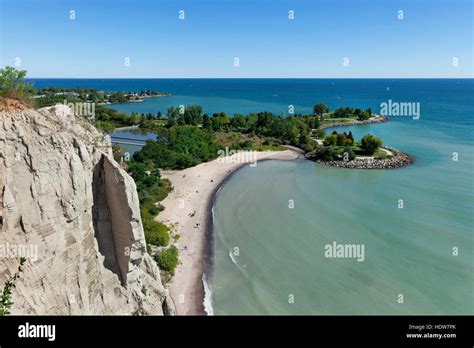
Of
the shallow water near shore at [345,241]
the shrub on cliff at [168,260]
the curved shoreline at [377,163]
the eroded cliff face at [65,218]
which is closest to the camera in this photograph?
the eroded cliff face at [65,218]

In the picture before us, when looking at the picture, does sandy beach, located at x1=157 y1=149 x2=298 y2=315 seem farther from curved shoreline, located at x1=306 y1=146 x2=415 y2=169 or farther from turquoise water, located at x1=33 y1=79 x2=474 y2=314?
curved shoreline, located at x1=306 y1=146 x2=415 y2=169

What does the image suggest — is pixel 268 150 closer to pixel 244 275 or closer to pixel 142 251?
pixel 244 275

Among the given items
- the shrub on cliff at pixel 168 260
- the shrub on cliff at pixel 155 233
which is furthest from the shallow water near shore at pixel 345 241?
the shrub on cliff at pixel 155 233

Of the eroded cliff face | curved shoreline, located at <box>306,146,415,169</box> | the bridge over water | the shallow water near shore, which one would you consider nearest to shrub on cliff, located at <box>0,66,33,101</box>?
the eroded cliff face

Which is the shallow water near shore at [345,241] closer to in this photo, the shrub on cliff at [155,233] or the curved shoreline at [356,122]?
the shrub on cliff at [155,233]

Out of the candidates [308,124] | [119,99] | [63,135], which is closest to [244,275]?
[63,135]

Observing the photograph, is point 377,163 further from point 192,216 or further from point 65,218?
point 65,218
